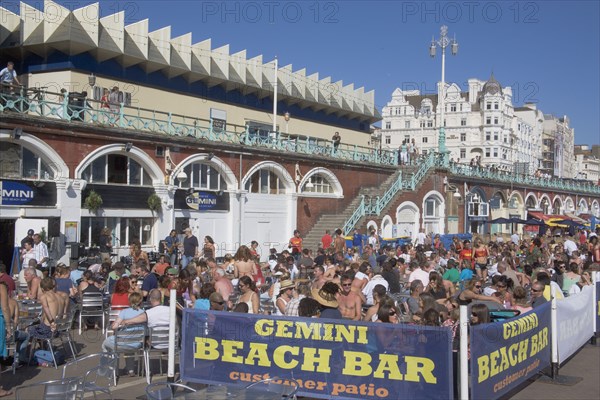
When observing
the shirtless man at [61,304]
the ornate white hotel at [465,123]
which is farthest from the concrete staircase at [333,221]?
the ornate white hotel at [465,123]

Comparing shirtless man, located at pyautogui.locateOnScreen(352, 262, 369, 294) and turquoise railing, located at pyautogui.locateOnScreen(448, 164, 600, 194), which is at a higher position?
turquoise railing, located at pyautogui.locateOnScreen(448, 164, 600, 194)

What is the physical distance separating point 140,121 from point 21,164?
4.69 m

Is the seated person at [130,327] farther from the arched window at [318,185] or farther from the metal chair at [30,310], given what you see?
the arched window at [318,185]

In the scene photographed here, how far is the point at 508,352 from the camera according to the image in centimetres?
827

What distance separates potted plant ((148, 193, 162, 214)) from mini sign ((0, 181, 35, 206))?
433cm

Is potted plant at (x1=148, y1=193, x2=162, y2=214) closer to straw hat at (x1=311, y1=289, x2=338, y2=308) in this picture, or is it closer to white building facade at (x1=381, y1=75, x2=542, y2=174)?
straw hat at (x1=311, y1=289, x2=338, y2=308)

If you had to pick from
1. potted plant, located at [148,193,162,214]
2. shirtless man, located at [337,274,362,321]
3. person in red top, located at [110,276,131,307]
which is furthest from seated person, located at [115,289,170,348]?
potted plant, located at [148,193,162,214]

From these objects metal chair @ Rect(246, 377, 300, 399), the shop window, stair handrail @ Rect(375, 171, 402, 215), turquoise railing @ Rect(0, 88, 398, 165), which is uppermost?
turquoise railing @ Rect(0, 88, 398, 165)

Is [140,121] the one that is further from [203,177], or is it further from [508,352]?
[508,352]

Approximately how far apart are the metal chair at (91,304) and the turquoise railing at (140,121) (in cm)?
856

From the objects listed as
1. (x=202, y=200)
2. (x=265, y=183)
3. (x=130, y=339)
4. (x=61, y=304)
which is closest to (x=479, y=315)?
(x=130, y=339)

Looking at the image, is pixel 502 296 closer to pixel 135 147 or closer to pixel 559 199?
pixel 135 147

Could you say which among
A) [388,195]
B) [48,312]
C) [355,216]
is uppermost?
[388,195]

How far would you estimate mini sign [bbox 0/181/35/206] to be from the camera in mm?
18469
